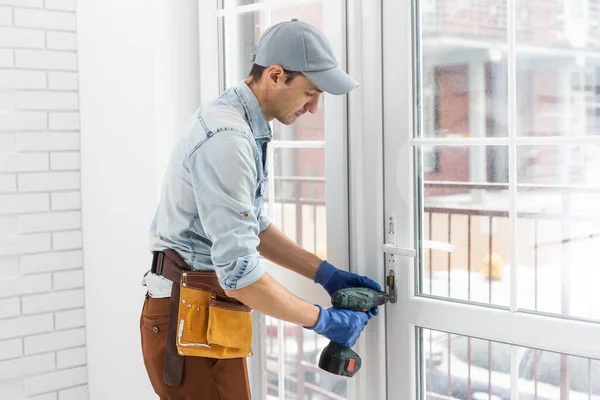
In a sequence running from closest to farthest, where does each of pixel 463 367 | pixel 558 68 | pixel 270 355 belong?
1. pixel 558 68
2. pixel 463 367
3. pixel 270 355

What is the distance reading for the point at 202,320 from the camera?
79.0 inches

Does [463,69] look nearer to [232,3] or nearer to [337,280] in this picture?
[337,280]

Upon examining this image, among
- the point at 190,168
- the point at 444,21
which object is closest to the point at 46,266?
the point at 190,168

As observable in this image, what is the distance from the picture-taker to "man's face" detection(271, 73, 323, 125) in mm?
1929

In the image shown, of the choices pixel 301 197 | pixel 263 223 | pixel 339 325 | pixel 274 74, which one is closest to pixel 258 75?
pixel 274 74

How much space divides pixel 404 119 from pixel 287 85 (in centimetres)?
39

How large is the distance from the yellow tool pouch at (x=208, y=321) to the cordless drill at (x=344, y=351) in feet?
0.81

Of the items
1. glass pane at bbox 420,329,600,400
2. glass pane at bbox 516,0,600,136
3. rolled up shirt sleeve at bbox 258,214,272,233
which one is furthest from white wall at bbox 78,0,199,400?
glass pane at bbox 516,0,600,136

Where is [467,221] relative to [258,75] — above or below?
below

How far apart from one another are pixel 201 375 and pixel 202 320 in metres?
0.18

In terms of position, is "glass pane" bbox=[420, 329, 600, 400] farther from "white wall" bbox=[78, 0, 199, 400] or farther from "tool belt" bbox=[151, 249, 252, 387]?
"white wall" bbox=[78, 0, 199, 400]

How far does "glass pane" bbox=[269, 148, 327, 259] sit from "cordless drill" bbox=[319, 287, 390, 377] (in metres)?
0.42

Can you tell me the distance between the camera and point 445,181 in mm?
2057

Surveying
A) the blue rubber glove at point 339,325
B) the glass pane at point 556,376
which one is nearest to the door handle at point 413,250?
the blue rubber glove at point 339,325
